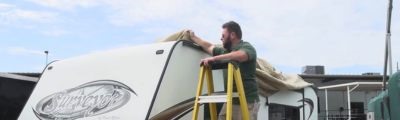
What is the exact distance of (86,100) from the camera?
5.23 meters

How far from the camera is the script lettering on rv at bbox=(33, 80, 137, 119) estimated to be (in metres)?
4.99

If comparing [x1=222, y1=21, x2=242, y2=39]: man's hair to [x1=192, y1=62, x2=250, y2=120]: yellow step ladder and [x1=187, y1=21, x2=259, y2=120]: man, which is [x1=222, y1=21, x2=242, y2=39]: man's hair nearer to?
[x1=187, y1=21, x2=259, y2=120]: man

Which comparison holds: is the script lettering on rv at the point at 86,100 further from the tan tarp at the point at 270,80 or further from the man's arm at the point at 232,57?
the tan tarp at the point at 270,80

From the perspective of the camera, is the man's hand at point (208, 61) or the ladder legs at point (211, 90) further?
the ladder legs at point (211, 90)

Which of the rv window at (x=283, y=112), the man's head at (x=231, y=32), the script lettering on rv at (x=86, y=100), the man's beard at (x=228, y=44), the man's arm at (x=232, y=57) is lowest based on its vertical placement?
the rv window at (x=283, y=112)

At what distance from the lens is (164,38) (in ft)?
19.2

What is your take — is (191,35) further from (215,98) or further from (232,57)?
(215,98)

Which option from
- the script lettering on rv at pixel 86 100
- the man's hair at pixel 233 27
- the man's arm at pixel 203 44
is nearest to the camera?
the man's hair at pixel 233 27

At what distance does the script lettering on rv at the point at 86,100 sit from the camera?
4.99 meters

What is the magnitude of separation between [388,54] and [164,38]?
2.43 metres

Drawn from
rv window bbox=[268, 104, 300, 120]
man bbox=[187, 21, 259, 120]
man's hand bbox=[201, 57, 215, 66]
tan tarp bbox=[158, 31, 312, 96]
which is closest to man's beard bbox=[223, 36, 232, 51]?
man bbox=[187, 21, 259, 120]

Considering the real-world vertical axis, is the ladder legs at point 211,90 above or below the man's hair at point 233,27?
below

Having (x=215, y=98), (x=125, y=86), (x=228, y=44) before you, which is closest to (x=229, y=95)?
(x=215, y=98)

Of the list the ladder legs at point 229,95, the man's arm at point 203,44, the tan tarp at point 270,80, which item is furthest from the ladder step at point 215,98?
the tan tarp at point 270,80
